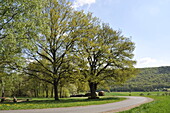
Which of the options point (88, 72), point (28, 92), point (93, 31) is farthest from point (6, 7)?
point (28, 92)

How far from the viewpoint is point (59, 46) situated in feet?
Result: 94.0

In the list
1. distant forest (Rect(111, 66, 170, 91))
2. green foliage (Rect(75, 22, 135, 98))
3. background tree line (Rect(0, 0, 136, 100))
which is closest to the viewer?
background tree line (Rect(0, 0, 136, 100))

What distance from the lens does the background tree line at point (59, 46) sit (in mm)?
19125

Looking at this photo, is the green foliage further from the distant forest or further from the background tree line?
the distant forest

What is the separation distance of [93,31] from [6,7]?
15.9 metres

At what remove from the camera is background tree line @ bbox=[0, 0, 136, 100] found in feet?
62.7

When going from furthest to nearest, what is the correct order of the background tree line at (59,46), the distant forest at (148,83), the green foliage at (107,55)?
the distant forest at (148,83), the green foliage at (107,55), the background tree line at (59,46)

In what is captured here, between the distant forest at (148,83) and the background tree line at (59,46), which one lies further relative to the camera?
the distant forest at (148,83)

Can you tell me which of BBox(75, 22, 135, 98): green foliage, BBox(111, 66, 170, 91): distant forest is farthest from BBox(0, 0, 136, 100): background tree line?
BBox(111, 66, 170, 91): distant forest

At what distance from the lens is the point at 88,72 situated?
105 feet

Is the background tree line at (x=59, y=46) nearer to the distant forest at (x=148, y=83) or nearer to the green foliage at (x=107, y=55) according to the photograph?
the green foliage at (x=107, y=55)

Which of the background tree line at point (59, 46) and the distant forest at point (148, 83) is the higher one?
the background tree line at point (59, 46)

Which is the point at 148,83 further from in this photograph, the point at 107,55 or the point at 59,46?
the point at 59,46

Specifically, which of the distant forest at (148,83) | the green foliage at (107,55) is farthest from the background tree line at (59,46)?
the distant forest at (148,83)
